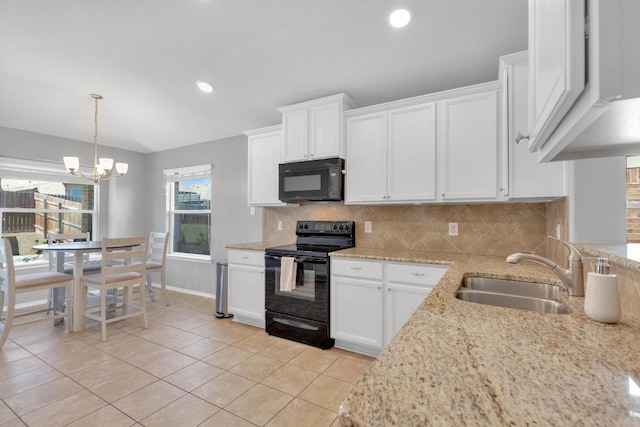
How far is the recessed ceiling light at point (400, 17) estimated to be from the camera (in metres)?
2.11

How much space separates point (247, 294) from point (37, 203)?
136 inches

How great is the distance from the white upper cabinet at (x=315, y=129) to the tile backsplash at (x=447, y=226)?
2.18 ft

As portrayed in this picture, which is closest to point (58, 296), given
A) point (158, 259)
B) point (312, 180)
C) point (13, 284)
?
point (13, 284)

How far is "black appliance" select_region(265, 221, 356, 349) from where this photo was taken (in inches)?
107

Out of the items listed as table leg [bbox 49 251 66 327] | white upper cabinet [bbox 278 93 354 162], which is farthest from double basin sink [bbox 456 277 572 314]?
table leg [bbox 49 251 66 327]

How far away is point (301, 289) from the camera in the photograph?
2.85m

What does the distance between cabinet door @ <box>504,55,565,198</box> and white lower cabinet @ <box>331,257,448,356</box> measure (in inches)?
31.7

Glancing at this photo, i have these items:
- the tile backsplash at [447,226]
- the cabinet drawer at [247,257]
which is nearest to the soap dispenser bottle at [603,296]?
the tile backsplash at [447,226]

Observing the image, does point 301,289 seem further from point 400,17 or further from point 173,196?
point 173,196

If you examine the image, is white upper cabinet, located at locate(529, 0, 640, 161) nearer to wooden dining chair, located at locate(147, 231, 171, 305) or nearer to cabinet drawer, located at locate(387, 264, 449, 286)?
cabinet drawer, located at locate(387, 264, 449, 286)

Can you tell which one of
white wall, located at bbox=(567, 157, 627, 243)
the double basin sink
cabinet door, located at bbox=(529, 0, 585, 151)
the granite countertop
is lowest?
the double basin sink

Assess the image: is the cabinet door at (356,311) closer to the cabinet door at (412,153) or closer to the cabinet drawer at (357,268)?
the cabinet drawer at (357,268)

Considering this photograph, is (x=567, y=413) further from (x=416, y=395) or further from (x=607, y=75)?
(x=607, y=75)

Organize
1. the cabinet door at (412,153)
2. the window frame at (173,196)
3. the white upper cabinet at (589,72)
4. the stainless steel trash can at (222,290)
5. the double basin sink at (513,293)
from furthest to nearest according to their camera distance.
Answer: the window frame at (173,196), the stainless steel trash can at (222,290), the cabinet door at (412,153), the double basin sink at (513,293), the white upper cabinet at (589,72)
